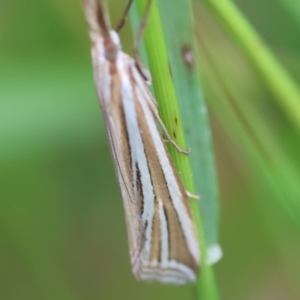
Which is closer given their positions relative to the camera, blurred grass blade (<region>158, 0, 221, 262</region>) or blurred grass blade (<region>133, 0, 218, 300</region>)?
blurred grass blade (<region>133, 0, 218, 300</region>)

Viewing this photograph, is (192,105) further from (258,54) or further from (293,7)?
(293,7)

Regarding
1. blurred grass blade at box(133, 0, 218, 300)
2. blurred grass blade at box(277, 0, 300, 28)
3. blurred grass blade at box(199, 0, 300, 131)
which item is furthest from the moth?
blurred grass blade at box(277, 0, 300, 28)

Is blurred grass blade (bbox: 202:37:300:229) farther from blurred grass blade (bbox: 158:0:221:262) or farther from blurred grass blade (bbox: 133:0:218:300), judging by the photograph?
blurred grass blade (bbox: 133:0:218:300)

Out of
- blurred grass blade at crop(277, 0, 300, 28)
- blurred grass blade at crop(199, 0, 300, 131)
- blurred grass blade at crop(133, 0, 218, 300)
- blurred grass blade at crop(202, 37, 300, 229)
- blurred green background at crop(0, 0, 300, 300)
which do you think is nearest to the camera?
blurred grass blade at crop(133, 0, 218, 300)

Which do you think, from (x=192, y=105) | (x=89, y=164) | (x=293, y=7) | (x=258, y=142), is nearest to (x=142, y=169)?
(x=192, y=105)

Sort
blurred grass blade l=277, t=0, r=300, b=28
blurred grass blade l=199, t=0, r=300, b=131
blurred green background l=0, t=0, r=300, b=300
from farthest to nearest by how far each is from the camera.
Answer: blurred green background l=0, t=0, r=300, b=300
blurred grass blade l=277, t=0, r=300, b=28
blurred grass blade l=199, t=0, r=300, b=131

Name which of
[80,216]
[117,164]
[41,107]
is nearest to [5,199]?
[80,216]

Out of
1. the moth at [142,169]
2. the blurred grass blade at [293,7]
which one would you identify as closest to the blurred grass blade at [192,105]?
the moth at [142,169]

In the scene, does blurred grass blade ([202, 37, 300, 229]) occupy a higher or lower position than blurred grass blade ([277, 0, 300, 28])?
lower
